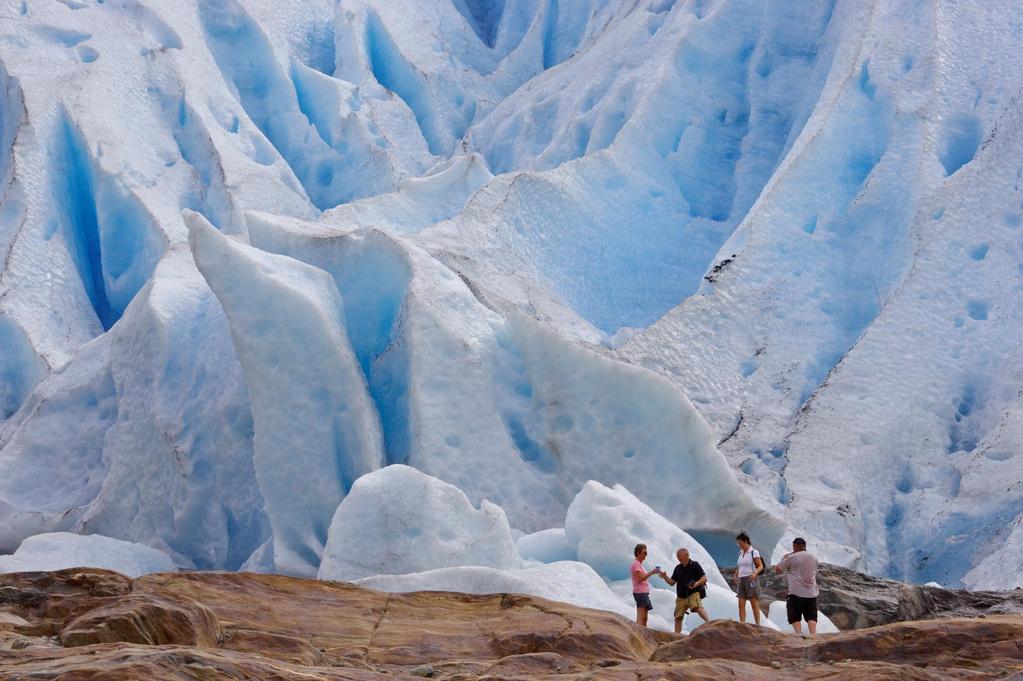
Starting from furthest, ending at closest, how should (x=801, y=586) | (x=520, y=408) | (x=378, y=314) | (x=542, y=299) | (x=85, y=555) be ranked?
(x=542, y=299)
(x=378, y=314)
(x=520, y=408)
(x=85, y=555)
(x=801, y=586)

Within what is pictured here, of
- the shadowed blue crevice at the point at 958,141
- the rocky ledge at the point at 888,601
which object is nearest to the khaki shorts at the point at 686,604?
the rocky ledge at the point at 888,601

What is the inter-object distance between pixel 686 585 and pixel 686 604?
0.38 feet

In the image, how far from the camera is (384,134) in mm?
21609

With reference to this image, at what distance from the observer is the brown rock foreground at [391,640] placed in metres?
5.62

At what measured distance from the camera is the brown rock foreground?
562cm

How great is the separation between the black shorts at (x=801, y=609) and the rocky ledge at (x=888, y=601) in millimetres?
1547

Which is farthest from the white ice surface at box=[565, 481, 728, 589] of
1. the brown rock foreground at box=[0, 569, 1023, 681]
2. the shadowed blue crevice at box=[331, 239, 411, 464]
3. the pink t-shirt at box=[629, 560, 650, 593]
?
the shadowed blue crevice at box=[331, 239, 411, 464]

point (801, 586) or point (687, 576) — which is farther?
point (687, 576)

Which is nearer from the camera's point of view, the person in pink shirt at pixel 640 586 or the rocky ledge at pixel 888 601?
the person in pink shirt at pixel 640 586

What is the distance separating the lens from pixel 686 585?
812 centimetres

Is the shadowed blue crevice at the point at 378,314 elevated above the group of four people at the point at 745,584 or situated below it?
above

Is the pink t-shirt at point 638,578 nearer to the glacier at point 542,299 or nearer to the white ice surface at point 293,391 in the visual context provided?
the glacier at point 542,299

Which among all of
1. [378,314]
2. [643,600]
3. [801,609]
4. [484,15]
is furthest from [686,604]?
[484,15]

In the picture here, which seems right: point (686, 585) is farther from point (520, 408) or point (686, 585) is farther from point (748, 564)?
point (520, 408)
